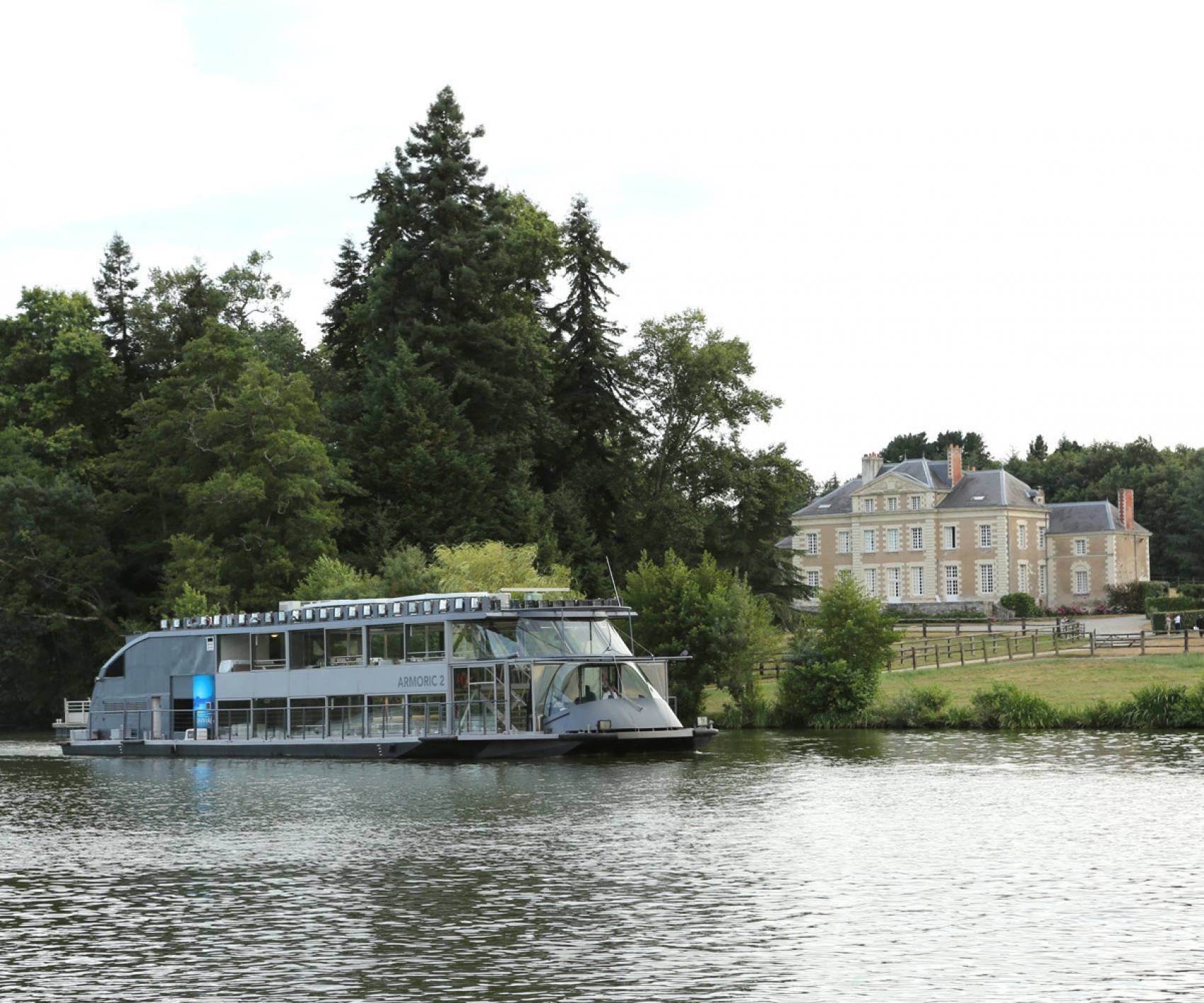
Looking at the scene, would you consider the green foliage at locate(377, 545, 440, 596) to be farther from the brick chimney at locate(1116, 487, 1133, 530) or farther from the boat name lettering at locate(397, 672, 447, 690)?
the brick chimney at locate(1116, 487, 1133, 530)

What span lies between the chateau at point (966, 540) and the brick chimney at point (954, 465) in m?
0.09

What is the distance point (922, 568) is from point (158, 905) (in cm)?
9944

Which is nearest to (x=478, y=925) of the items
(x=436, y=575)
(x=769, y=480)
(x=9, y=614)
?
(x=436, y=575)

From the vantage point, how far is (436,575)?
223ft

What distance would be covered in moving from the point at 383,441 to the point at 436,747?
33231 mm

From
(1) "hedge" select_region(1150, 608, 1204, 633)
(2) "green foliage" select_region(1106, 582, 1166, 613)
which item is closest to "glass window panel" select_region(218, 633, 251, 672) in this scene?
(1) "hedge" select_region(1150, 608, 1204, 633)

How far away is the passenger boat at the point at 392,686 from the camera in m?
49.1

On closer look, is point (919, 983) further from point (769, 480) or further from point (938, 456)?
point (938, 456)

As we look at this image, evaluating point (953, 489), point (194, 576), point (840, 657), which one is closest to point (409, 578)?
point (194, 576)

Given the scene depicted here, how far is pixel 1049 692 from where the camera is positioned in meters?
57.8

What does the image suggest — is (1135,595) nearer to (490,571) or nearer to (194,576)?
(490,571)

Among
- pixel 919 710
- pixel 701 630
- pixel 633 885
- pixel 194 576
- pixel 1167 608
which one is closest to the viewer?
pixel 633 885

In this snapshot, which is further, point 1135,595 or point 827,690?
point 1135,595

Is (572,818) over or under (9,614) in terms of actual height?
under
